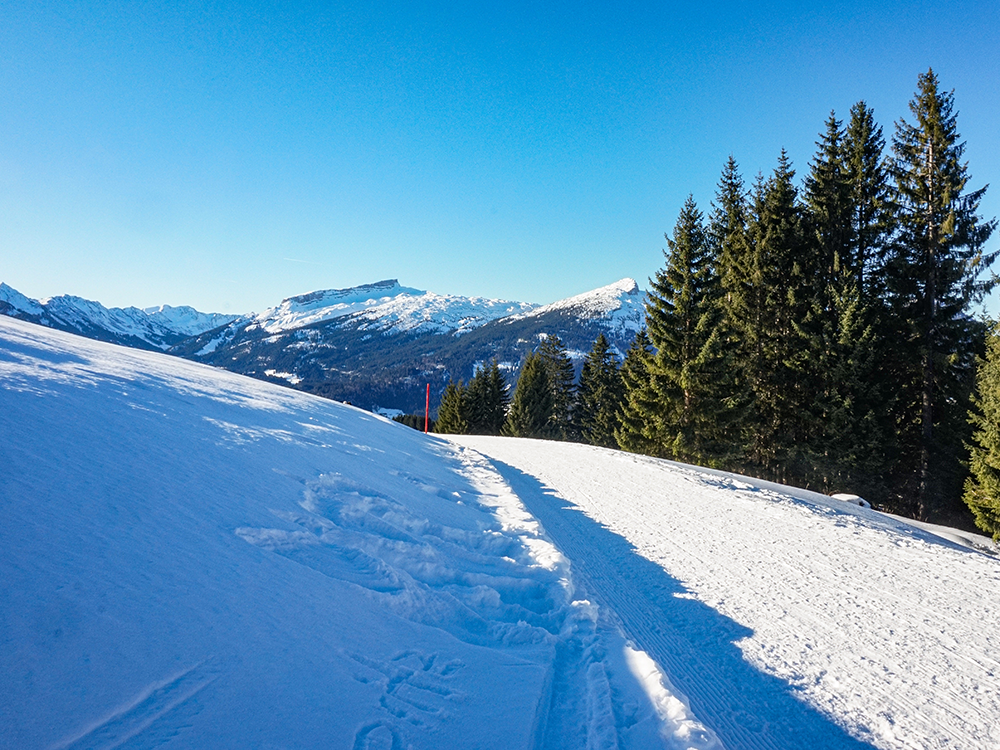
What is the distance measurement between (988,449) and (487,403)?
124ft

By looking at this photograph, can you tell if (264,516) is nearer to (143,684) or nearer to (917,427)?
(143,684)

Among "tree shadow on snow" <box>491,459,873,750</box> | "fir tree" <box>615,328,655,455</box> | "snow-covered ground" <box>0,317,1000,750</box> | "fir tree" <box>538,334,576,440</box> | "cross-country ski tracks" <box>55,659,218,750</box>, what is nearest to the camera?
"cross-country ski tracks" <box>55,659,218,750</box>

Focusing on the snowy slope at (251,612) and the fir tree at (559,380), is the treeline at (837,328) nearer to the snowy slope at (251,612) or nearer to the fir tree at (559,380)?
the snowy slope at (251,612)

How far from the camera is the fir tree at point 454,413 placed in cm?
4584

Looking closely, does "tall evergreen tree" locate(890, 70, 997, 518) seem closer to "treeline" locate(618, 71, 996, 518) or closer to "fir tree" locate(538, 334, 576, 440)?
"treeline" locate(618, 71, 996, 518)

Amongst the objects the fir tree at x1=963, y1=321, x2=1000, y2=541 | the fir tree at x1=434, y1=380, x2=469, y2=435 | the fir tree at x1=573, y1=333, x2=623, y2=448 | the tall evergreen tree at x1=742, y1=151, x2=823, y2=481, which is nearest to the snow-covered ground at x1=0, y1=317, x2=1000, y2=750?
the fir tree at x1=963, y1=321, x2=1000, y2=541

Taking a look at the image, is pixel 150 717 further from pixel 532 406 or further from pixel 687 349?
pixel 532 406

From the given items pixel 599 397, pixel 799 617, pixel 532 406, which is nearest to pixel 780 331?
pixel 799 617

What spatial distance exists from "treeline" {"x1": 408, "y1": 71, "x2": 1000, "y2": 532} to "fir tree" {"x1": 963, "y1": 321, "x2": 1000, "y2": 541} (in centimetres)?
15

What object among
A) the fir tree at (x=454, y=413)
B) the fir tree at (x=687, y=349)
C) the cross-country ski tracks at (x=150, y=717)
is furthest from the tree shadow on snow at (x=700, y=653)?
the fir tree at (x=454, y=413)

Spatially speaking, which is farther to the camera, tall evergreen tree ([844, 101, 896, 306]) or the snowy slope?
tall evergreen tree ([844, 101, 896, 306])

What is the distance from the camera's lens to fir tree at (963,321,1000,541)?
14.2m

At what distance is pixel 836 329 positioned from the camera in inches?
717

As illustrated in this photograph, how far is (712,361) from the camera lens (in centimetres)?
1975
